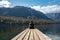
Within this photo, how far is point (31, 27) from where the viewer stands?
106ft

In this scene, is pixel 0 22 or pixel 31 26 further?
pixel 0 22

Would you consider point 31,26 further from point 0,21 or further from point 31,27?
point 0,21

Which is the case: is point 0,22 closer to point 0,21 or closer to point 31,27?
point 0,21

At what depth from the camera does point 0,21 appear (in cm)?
16212

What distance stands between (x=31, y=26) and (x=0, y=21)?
133 meters

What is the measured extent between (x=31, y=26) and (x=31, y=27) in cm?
49

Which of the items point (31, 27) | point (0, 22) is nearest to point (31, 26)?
point (31, 27)

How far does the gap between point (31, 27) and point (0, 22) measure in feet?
424

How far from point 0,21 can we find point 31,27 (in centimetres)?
13213

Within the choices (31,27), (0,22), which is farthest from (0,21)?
(31,27)

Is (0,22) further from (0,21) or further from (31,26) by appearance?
(31,26)

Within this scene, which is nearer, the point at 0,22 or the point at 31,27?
the point at 31,27

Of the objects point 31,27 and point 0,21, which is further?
point 0,21

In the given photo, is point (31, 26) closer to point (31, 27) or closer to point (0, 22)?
point (31, 27)
